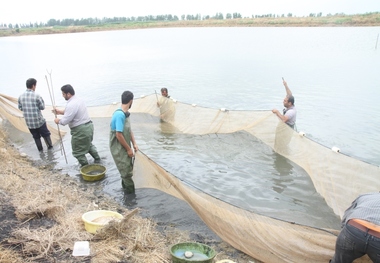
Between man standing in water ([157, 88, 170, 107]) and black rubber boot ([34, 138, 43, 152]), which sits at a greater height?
man standing in water ([157, 88, 170, 107])

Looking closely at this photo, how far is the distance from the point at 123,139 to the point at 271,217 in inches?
97.5

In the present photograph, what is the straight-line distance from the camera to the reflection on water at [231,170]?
5.20m

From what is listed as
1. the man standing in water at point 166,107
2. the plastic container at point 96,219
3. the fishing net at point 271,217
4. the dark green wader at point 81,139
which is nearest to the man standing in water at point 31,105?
the dark green wader at point 81,139

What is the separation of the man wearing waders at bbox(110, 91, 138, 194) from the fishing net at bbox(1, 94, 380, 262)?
0.16m

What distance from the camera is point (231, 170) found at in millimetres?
6574

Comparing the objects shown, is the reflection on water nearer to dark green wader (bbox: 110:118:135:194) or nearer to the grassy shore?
dark green wader (bbox: 110:118:135:194)

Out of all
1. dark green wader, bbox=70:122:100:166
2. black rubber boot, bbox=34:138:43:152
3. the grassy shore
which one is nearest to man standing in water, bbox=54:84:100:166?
dark green wader, bbox=70:122:100:166

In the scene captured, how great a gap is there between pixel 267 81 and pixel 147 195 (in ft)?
43.1

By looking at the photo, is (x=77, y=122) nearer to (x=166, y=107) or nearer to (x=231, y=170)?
(x=231, y=170)

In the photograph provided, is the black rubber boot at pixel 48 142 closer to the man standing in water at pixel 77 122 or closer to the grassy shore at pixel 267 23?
the man standing in water at pixel 77 122

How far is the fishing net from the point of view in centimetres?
337

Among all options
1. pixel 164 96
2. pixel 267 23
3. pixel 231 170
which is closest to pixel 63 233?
pixel 231 170

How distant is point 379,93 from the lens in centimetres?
1339

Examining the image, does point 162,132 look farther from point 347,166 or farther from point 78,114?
point 347,166
